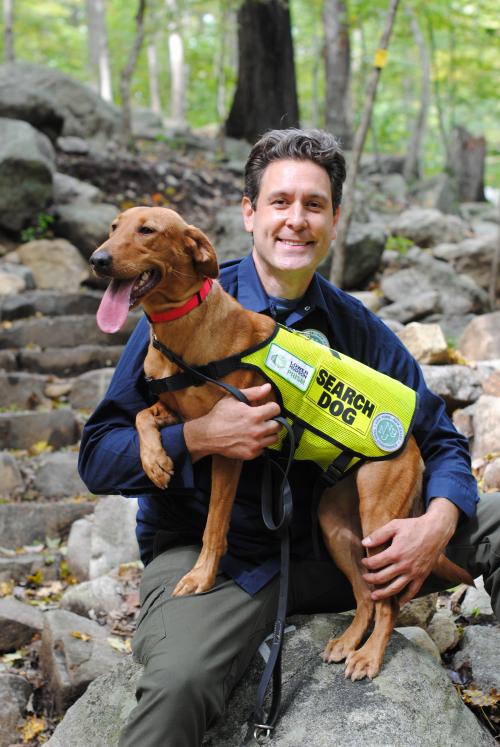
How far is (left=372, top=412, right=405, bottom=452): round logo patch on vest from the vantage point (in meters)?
2.71

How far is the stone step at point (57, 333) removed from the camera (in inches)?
317

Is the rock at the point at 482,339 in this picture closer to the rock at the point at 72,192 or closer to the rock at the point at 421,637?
the rock at the point at 421,637

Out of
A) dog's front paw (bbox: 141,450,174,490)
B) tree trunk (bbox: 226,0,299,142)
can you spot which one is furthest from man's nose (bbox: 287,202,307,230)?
tree trunk (bbox: 226,0,299,142)

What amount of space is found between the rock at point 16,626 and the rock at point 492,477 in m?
2.79

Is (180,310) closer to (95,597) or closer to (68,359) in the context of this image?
(95,597)

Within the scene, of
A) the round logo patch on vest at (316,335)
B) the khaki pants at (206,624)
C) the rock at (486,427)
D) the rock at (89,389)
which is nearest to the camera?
the khaki pants at (206,624)

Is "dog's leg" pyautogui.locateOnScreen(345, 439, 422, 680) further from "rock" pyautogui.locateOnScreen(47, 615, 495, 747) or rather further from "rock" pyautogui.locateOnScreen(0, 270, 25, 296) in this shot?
"rock" pyautogui.locateOnScreen(0, 270, 25, 296)

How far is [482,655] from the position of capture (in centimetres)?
339

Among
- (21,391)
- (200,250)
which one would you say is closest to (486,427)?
(200,250)

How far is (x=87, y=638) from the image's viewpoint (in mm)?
3891

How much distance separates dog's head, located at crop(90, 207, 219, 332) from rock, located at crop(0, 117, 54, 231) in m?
8.12

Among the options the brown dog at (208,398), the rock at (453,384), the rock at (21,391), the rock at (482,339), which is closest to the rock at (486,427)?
the rock at (453,384)

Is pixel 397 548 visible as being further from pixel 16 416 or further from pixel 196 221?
pixel 196 221

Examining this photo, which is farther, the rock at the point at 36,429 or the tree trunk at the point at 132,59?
the tree trunk at the point at 132,59
